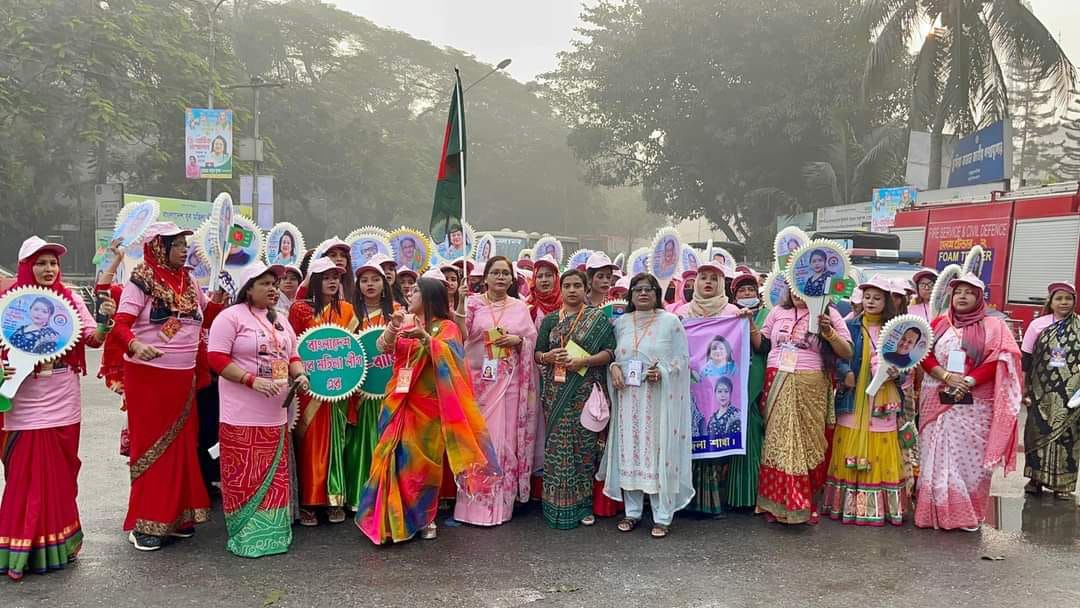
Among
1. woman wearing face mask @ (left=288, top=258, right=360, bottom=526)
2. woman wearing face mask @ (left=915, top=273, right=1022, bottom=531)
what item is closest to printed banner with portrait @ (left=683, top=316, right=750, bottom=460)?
woman wearing face mask @ (left=915, top=273, right=1022, bottom=531)

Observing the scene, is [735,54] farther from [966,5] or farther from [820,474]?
[820,474]

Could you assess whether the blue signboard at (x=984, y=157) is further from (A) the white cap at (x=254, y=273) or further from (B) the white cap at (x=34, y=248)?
(B) the white cap at (x=34, y=248)

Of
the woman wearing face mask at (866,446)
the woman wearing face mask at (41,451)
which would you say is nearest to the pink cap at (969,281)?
the woman wearing face mask at (866,446)

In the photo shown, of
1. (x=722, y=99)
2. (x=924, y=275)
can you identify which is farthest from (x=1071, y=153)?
(x=924, y=275)

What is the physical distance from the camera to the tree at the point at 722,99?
26000 millimetres

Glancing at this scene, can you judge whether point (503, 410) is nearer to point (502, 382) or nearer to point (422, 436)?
point (502, 382)

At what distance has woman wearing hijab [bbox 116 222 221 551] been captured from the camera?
484 centimetres

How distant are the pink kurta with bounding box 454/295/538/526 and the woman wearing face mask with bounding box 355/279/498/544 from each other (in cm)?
37

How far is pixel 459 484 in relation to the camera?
17.1 feet

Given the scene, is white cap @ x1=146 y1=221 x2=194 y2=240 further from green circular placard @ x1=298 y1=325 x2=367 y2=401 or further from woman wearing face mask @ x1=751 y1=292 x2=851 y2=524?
woman wearing face mask @ x1=751 y1=292 x2=851 y2=524

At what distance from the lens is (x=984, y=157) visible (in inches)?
666

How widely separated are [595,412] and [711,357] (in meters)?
0.90

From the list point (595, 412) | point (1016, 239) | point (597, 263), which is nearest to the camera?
point (595, 412)

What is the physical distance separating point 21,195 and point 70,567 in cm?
2285
